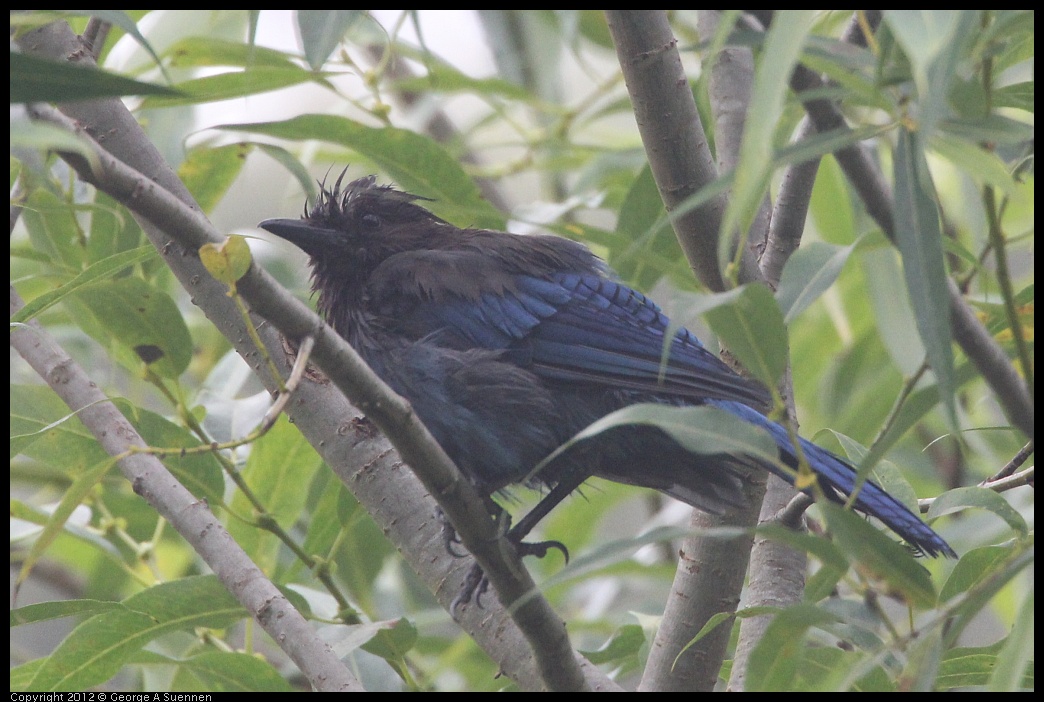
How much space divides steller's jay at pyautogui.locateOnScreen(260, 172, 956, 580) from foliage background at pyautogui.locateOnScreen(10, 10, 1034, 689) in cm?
20

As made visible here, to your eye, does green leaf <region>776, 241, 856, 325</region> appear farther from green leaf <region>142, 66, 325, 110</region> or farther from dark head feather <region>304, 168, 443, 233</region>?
dark head feather <region>304, 168, 443, 233</region>

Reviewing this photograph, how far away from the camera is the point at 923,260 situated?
5.24 ft

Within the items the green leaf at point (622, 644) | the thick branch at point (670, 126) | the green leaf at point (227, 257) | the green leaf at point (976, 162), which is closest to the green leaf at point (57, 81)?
the green leaf at point (227, 257)

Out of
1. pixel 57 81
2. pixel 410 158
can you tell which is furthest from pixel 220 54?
pixel 57 81

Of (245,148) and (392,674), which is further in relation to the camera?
(245,148)

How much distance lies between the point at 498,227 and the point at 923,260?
81.4 inches

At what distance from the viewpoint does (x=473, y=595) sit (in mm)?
2783

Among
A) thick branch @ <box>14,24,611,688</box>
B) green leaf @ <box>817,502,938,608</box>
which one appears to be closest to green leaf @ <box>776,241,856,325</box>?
green leaf @ <box>817,502,938,608</box>

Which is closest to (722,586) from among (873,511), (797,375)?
(873,511)

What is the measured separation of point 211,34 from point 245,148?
0.91m

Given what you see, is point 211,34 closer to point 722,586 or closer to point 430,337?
point 430,337

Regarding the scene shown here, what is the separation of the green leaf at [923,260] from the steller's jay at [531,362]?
1.22 meters

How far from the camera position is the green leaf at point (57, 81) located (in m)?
1.49

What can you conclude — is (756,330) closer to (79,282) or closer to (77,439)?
(79,282)
